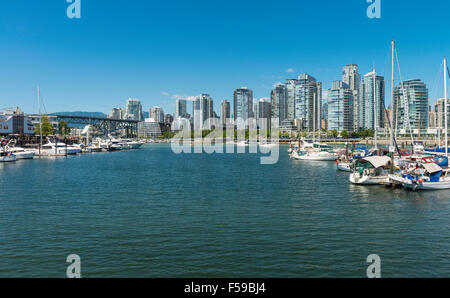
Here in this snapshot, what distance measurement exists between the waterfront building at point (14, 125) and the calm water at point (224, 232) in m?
119

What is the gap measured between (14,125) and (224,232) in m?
154

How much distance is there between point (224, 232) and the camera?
22766mm

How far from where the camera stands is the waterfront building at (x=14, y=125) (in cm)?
13912

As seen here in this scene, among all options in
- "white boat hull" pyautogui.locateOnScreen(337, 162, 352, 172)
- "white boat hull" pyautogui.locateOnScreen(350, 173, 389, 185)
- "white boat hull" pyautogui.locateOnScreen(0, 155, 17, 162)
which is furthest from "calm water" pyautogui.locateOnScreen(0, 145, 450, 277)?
"white boat hull" pyautogui.locateOnScreen(0, 155, 17, 162)

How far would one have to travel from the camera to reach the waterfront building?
139125 mm

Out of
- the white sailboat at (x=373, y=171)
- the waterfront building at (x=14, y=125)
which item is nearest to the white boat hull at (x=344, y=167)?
the white sailboat at (x=373, y=171)

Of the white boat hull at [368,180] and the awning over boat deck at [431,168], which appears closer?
the awning over boat deck at [431,168]
